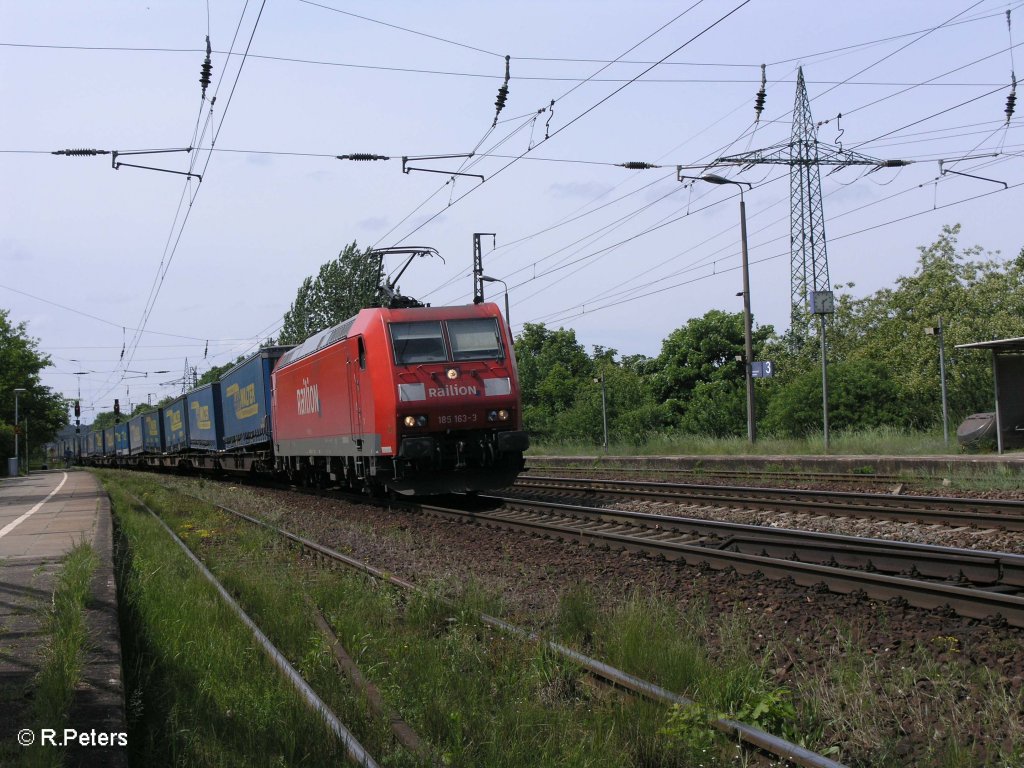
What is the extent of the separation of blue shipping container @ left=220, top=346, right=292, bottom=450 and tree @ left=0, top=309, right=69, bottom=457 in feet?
95.8

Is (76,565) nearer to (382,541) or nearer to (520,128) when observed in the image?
(382,541)

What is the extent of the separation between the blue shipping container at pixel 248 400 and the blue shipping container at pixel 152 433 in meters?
15.2

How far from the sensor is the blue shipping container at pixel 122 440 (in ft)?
180

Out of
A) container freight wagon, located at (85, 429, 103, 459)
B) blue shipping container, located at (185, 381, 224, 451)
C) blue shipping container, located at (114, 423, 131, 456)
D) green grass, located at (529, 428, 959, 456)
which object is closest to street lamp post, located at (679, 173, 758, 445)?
green grass, located at (529, 428, 959, 456)

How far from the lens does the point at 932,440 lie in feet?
72.2

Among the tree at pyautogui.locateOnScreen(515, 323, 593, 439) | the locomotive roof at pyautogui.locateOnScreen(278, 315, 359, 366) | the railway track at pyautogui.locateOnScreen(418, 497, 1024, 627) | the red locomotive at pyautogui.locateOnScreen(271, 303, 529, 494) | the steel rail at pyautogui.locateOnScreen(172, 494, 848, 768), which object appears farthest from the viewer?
the tree at pyautogui.locateOnScreen(515, 323, 593, 439)

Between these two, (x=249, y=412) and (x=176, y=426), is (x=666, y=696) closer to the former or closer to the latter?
(x=249, y=412)

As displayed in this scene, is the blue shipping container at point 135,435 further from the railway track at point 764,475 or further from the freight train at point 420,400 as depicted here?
the freight train at point 420,400

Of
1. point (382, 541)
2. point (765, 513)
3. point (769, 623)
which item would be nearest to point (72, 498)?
point (382, 541)

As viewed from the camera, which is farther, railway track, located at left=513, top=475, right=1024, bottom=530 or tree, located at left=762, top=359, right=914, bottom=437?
tree, located at left=762, top=359, right=914, bottom=437

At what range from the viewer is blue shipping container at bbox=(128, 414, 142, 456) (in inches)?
1961

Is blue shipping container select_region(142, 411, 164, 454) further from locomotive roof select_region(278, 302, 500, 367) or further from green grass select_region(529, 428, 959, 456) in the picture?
locomotive roof select_region(278, 302, 500, 367)

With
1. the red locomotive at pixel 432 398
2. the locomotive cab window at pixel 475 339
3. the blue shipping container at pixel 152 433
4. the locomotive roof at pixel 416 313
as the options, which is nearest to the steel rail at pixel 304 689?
the red locomotive at pixel 432 398

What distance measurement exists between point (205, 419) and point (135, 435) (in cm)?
2234
